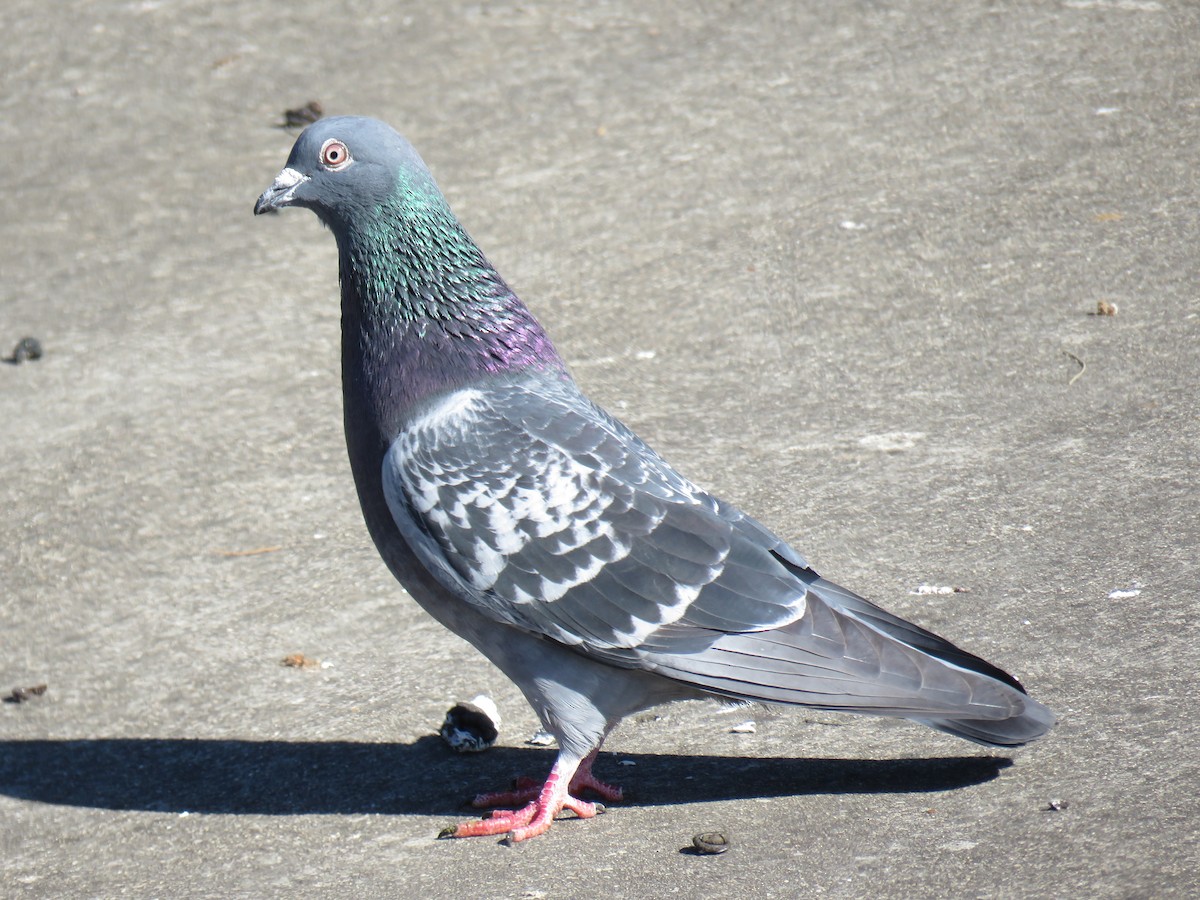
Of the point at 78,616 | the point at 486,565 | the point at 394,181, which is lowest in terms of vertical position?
the point at 78,616

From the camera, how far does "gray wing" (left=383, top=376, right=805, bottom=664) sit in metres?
3.37

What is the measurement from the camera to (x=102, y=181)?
25.3 feet

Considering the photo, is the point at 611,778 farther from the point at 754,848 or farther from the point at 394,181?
the point at 394,181

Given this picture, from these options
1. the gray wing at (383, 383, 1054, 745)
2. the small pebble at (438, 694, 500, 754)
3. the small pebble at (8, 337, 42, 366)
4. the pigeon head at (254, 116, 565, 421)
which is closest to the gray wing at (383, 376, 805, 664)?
the gray wing at (383, 383, 1054, 745)

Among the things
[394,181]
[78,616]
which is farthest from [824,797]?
[78,616]

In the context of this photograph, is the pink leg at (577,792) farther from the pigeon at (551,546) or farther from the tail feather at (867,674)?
the tail feather at (867,674)

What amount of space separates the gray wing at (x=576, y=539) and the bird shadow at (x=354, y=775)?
435 mm

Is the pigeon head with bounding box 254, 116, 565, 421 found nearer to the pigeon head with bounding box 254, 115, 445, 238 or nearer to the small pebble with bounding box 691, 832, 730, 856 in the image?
the pigeon head with bounding box 254, 115, 445, 238

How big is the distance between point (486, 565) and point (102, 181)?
17.1 feet

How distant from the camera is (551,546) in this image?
342 cm

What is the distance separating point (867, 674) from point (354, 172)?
5.89 feet

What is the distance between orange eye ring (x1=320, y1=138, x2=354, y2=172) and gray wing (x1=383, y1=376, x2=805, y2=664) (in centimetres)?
73

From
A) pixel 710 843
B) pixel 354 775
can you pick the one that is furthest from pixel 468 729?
pixel 710 843

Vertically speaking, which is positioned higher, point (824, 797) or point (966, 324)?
point (966, 324)
